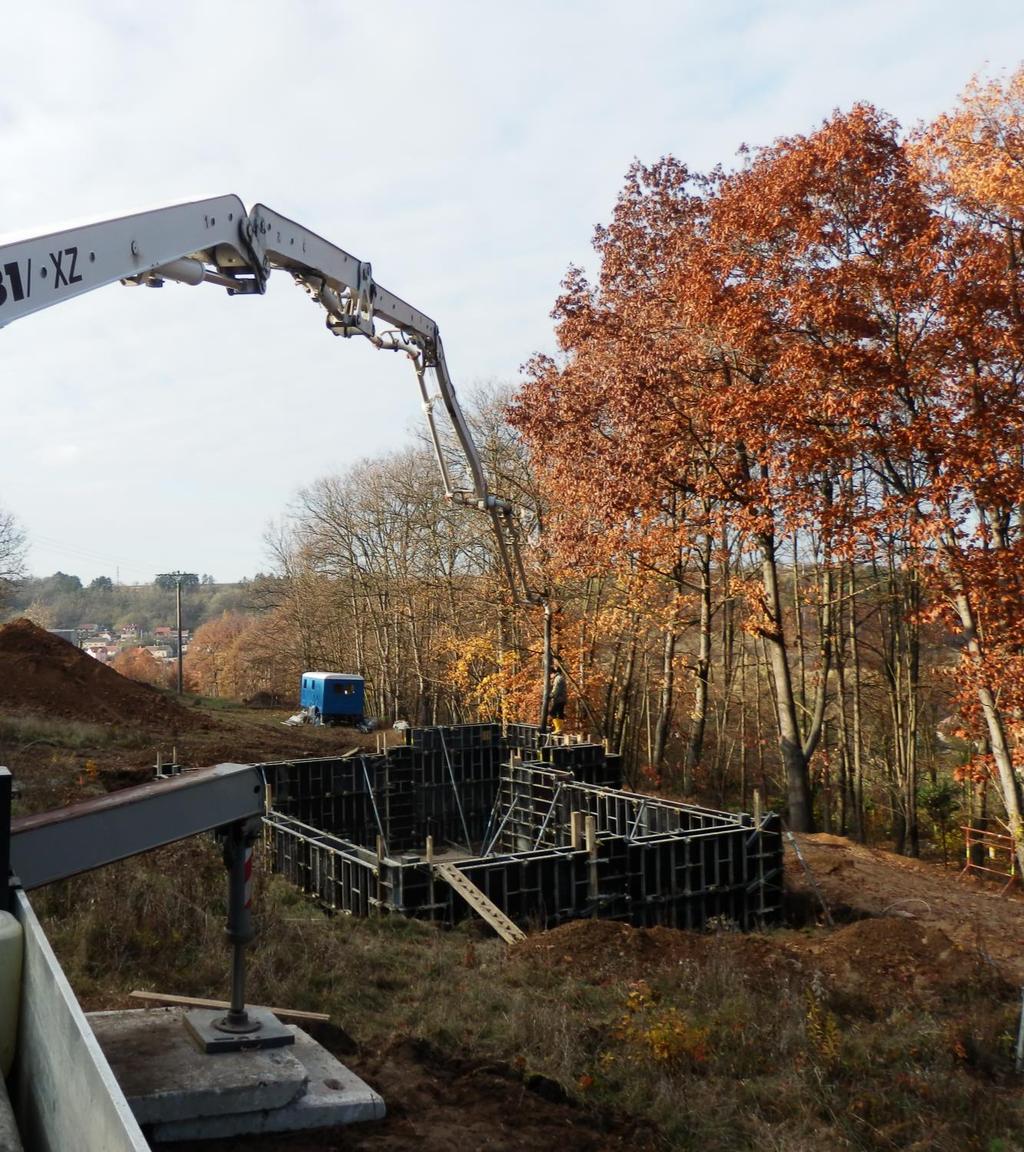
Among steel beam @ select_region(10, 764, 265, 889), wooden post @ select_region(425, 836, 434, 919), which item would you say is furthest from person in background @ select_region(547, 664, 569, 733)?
steel beam @ select_region(10, 764, 265, 889)

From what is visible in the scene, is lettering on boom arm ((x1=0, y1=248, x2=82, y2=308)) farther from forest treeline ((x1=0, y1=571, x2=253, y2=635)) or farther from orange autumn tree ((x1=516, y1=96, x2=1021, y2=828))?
forest treeline ((x1=0, y1=571, x2=253, y2=635))

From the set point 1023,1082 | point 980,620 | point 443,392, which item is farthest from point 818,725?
point 1023,1082

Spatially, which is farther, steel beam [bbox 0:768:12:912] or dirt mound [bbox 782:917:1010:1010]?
dirt mound [bbox 782:917:1010:1010]

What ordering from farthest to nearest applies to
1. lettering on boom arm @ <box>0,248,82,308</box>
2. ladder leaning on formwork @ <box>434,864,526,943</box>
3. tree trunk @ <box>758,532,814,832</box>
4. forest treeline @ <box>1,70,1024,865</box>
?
tree trunk @ <box>758,532,814,832</box>, forest treeline @ <box>1,70,1024,865</box>, ladder leaning on formwork @ <box>434,864,526,943</box>, lettering on boom arm @ <box>0,248,82,308</box>

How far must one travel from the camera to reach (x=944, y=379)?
16.1 m

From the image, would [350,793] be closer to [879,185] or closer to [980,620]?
[980,620]

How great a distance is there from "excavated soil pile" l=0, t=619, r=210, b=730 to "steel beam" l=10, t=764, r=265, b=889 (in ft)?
91.7

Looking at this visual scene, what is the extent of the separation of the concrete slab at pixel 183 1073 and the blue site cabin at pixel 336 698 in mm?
32376

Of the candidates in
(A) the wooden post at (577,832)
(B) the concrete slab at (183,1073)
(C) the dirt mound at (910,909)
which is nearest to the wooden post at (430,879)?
(A) the wooden post at (577,832)

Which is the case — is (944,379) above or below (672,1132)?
above

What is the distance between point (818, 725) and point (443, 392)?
13133 mm

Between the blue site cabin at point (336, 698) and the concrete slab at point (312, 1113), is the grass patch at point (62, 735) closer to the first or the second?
the blue site cabin at point (336, 698)

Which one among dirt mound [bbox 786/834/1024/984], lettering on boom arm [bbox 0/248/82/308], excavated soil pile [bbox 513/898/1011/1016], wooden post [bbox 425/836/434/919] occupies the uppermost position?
lettering on boom arm [bbox 0/248/82/308]

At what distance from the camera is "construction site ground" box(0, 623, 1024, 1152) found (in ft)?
19.4
